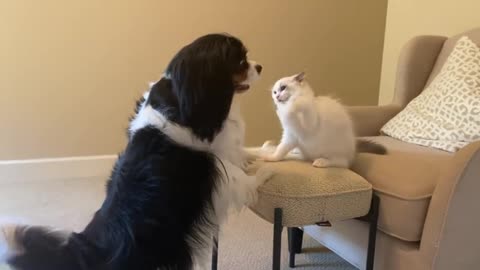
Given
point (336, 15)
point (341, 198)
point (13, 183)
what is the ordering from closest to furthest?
point (341, 198), point (13, 183), point (336, 15)

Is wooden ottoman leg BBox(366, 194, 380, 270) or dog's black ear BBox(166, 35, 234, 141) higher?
dog's black ear BBox(166, 35, 234, 141)

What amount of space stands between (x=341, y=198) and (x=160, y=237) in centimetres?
53

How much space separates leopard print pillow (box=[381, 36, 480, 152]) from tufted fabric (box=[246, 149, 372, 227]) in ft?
2.02

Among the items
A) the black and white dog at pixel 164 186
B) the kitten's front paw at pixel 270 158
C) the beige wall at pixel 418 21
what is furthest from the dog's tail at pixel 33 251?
the beige wall at pixel 418 21

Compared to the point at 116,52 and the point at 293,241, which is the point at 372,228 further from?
the point at 116,52

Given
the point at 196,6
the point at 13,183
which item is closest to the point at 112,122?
the point at 13,183

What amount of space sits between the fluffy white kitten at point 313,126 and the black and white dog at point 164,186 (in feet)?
0.86

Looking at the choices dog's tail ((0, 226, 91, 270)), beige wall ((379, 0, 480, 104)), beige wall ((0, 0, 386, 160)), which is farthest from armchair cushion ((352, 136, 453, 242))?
beige wall ((0, 0, 386, 160))

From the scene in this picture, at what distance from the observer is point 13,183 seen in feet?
9.05

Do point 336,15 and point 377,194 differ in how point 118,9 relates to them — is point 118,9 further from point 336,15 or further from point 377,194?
point 377,194

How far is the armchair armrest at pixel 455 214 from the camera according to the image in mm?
1302

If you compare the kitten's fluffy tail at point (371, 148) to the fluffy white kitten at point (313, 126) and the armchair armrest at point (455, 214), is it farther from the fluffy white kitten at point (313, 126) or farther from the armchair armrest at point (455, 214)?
the armchair armrest at point (455, 214)

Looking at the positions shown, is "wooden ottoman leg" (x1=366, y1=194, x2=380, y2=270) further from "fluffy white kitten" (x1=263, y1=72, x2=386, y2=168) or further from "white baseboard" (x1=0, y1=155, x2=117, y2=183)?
"white baseboard" (x1=0, y1=155, x2=117, y2=183)

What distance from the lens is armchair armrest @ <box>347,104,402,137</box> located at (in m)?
2.11
